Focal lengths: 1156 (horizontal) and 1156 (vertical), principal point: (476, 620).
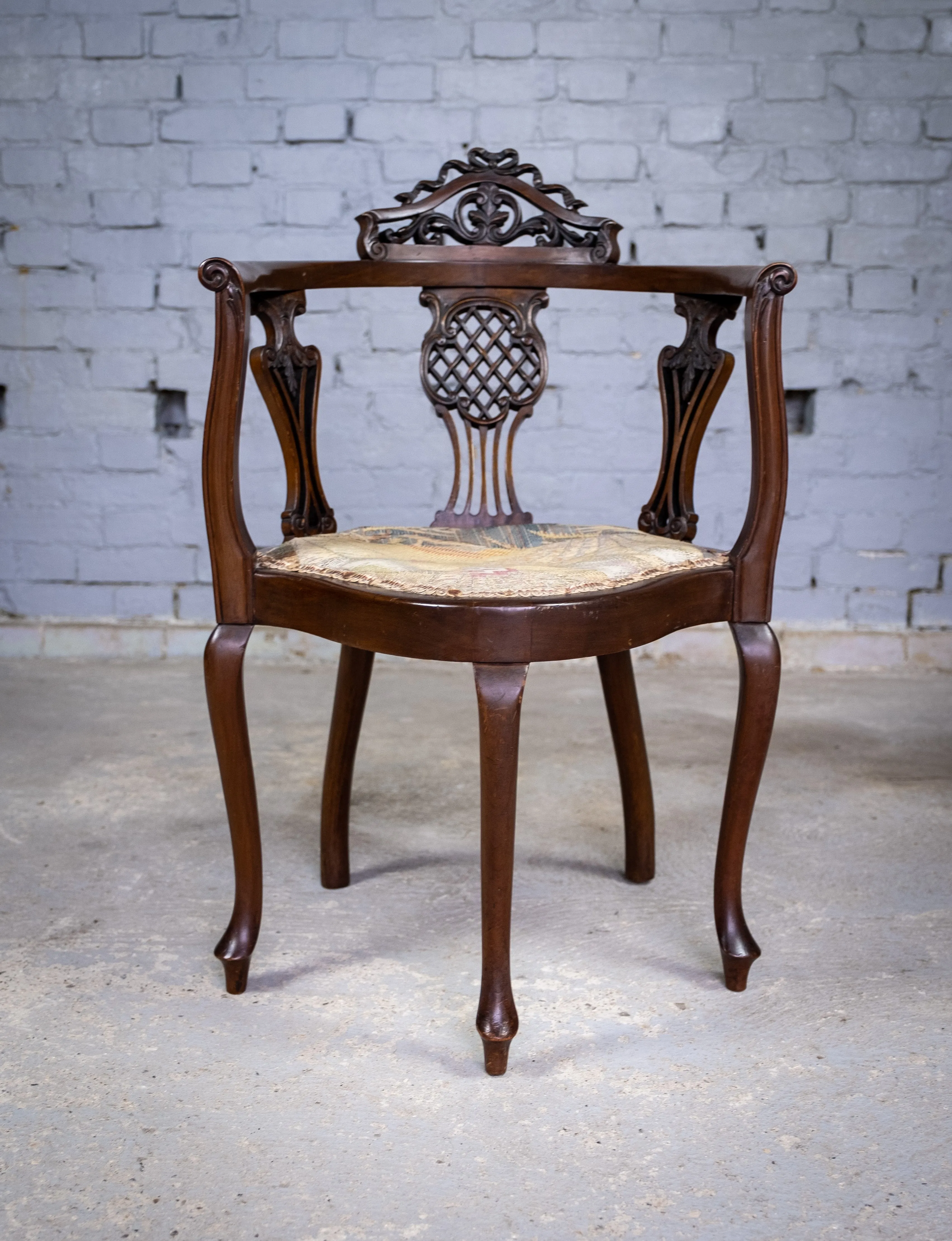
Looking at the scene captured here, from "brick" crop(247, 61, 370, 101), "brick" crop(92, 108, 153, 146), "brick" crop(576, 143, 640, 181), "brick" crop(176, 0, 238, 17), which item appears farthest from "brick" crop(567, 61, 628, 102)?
"brick" crop(92, 108, 153, 146)

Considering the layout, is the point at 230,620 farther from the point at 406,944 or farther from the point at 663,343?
the point at 663,343

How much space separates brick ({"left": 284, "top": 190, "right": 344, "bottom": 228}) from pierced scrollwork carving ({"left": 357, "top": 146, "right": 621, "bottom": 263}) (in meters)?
1.60

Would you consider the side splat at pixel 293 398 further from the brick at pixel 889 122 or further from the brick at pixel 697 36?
the brick at pixel 889 122

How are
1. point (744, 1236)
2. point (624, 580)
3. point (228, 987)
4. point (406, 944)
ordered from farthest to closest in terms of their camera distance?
point (406, 944), point (228, 987), point (624, 580), point (744, 1236)

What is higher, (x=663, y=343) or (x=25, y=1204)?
(x=663, y=343)

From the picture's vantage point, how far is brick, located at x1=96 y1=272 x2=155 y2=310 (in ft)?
10.3

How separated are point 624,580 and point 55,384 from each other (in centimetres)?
244

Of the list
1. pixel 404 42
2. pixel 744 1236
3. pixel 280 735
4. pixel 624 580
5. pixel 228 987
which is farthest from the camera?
pixel 404 42

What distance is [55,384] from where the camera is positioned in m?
3.18

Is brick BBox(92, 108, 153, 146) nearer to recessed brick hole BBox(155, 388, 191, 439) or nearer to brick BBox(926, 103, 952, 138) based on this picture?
recessed brick hole BBox(155, 388, 191, 439)

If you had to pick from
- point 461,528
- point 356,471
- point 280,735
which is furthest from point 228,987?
point 356,471

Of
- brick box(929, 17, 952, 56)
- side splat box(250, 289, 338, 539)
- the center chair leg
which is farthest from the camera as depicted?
brick box(929, 17, 952, 56)

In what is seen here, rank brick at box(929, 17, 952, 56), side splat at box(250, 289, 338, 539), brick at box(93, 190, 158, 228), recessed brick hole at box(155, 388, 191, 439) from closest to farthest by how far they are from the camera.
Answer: side splat at box(250, 289, 338, 539) < brick at box(929, 17, 952, 56) < brick at box(93, 190, 158, 228) < recessed brick hole at box(155, 388, 191, 439)

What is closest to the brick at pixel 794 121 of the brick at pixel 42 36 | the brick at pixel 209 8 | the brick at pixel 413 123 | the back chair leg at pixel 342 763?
the brick at pixel 413 123
